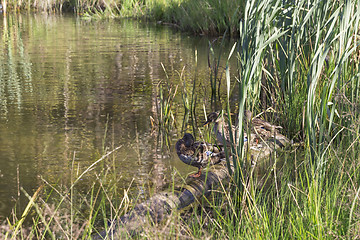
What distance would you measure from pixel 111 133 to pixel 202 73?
4.39 m

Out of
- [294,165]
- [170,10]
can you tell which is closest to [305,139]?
[294,165]

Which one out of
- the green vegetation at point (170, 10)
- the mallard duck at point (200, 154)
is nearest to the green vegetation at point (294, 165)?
the mallard duck at point (200, 154)

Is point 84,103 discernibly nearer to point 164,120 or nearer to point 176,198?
point 164,120

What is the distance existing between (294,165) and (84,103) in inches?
178

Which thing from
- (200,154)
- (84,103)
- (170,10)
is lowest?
(84,103)

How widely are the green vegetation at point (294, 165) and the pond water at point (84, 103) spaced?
0.60m

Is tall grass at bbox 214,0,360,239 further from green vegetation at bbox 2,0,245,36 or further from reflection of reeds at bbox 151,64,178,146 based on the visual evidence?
green vegetation at bbox 2,0,245,36

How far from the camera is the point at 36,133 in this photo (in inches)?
267

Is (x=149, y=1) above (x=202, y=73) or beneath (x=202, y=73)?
above

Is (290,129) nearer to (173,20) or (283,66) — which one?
(283,66)

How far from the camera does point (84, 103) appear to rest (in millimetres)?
8445

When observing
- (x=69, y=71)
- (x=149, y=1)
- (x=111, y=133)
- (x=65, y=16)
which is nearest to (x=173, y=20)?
(x=149, y=1)

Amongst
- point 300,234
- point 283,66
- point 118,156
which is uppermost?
point 283,66

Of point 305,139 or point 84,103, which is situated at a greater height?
point 305,139
